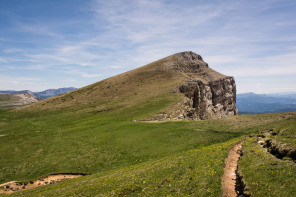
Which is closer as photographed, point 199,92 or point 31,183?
point 31,183

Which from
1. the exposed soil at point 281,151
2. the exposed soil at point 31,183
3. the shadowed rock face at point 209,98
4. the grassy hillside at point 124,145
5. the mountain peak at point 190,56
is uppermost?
the mountain peak at point 190,56

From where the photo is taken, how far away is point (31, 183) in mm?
35875

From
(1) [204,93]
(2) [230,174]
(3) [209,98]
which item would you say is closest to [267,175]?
(2) [230,174]

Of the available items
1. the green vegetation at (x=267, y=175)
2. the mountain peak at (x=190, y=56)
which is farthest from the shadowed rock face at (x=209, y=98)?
the green vegetation at (x=267, y=175)

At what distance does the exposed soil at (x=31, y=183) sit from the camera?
33.7m

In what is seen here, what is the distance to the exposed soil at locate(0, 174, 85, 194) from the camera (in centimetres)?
3366

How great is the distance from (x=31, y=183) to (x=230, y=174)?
35816 mm

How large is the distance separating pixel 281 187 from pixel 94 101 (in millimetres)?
101143

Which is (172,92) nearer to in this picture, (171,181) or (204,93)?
(204,93)

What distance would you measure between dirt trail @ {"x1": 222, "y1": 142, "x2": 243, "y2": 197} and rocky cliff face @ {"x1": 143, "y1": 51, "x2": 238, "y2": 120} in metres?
44.7

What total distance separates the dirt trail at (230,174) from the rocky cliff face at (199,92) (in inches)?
1759

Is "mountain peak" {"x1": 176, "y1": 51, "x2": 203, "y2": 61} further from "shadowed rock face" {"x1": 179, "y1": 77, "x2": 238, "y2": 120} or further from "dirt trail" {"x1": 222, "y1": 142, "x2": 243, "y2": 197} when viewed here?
"dirt trail" {"x1": 222, "y1": 142, "x2": 243, "y2": 197}

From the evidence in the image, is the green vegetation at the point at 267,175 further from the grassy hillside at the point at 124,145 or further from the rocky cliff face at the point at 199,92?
the rocky cliff face at the point at 199,92

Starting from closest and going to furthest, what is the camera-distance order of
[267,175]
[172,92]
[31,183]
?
[267,175], [31,183], [172,92]
